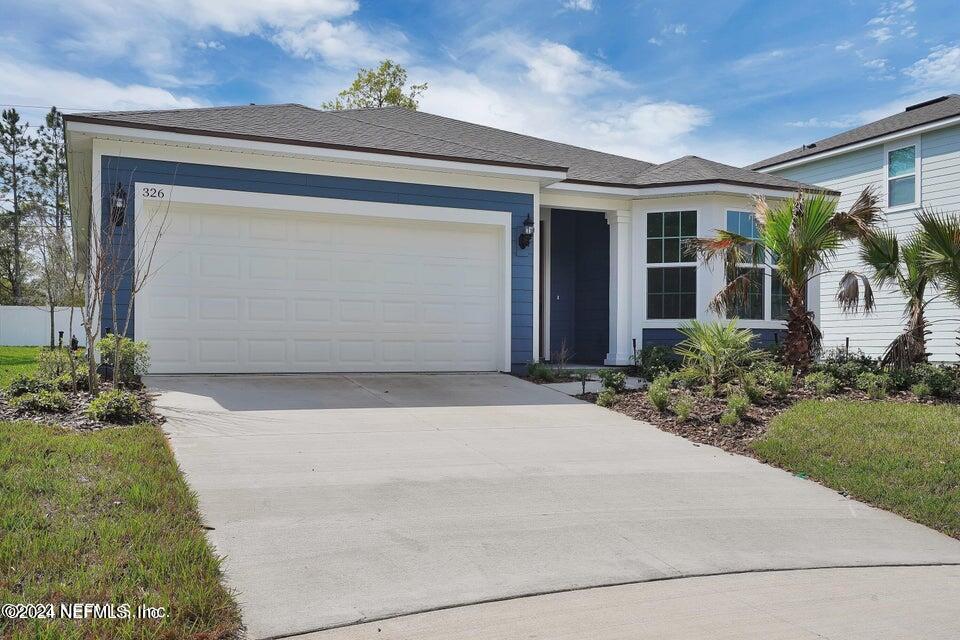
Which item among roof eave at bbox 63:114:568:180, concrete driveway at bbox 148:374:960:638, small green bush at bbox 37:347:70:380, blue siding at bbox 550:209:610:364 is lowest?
concrete driveway at bbox 148:374:960:638

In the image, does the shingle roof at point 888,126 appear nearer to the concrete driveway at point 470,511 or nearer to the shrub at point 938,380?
the shrub at point 938,380

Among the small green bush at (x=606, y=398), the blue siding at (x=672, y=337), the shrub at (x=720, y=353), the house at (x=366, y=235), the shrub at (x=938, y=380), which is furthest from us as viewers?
the blue siding at (x=672, y=337)

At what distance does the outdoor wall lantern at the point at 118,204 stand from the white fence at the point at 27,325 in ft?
60.8

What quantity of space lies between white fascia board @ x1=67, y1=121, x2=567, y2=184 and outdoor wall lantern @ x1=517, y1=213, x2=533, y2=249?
0.73 m

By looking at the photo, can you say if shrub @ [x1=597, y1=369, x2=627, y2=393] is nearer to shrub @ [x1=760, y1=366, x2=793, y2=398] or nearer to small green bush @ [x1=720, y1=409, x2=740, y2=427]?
shrub @ [x1=760, y1=366, x2=793, y2=398]

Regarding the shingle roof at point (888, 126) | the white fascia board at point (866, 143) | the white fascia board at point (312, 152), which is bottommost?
the white fascia board at point (312, 152)

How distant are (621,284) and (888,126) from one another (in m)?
9.38

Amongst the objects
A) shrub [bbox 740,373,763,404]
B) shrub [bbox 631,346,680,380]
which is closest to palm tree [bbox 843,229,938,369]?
shrub [bbox 740,373,763,404]

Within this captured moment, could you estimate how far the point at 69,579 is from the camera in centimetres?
334

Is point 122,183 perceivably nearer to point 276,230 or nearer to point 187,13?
point 276,230

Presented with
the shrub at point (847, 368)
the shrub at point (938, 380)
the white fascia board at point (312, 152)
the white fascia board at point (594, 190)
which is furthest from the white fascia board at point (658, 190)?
the shrub at point (938, 380)

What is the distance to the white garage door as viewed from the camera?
10.4 meters

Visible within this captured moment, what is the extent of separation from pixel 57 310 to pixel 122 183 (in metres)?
18.3

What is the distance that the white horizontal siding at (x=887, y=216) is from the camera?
53.6 ft
